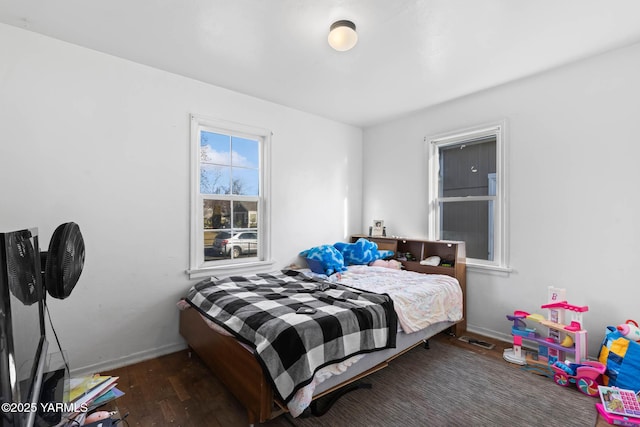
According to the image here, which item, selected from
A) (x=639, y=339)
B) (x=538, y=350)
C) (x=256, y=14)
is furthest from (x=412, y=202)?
(x=256, y=14)

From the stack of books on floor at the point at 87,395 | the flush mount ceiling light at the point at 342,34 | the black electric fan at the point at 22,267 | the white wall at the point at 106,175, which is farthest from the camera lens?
the white wall at the point at 106,175

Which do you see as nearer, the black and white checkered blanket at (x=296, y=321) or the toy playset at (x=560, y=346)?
the black and white checkered blanket at (x=296, y=321)

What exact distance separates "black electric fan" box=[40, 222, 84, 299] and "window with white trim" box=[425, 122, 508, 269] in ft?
11.6


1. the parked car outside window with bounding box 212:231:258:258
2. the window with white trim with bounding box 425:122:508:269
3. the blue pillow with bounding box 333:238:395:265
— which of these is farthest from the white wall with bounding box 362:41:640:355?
the parked car outside window with bounding box 212:231:258:258

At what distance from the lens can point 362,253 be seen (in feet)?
12.5

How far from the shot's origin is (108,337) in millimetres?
2518

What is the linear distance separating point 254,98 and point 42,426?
3211mm

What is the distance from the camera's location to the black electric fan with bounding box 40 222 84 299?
1.16 m

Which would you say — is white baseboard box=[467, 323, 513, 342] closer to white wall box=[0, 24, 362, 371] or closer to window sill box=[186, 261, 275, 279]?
window sill box=[186, 261, 275, 279]

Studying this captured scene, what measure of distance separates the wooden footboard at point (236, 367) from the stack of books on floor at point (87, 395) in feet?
2.22

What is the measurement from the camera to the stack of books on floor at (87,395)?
3.55 feet

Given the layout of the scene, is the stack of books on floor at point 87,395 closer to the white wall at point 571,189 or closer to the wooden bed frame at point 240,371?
the wooden bed frame at point 240,371

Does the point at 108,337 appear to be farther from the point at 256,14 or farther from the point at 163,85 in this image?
the point at 256,14

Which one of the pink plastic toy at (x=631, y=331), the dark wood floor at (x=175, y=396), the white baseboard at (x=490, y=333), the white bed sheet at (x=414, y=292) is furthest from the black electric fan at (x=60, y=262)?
the white baseboard at (x=490, y=333)
